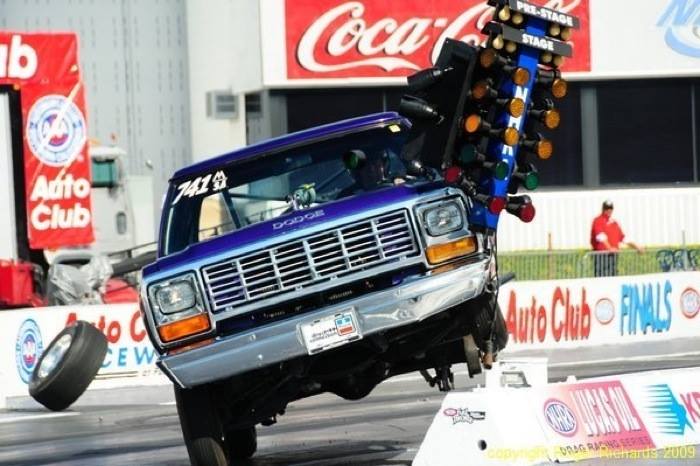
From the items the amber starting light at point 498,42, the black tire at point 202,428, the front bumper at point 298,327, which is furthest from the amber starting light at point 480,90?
the black tire at point 202,428

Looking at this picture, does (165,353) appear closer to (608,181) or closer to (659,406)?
(659,406)

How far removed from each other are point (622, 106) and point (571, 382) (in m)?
23.9

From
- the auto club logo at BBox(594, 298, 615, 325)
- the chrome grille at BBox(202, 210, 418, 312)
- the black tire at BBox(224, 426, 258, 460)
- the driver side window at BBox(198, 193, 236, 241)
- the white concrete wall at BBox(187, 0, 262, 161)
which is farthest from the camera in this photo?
the white concrete wall at BBox(187, 0, 262, 161)

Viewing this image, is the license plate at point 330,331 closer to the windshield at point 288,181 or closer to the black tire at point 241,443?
the windshield at point 288,181

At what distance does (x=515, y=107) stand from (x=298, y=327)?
1.80 metres

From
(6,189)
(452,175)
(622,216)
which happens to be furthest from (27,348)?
(622,216)

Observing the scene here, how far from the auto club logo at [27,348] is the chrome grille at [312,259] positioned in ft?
30.3

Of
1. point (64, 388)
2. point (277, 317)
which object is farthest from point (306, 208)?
point (64, 388)

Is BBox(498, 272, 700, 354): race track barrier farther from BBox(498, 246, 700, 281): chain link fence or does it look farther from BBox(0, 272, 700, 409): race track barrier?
BBox(498, 246, 700, 281): chain link fence

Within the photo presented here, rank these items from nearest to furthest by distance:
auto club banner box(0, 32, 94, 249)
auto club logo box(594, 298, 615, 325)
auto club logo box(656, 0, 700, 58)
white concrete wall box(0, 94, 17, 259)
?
auto club logo box(594, 298, 615, 325), white concrete wall box(0, 94, 17, 259), auto club banner box(0, 32, 94, 249), auto club logo box(656, 0, 700, 58)

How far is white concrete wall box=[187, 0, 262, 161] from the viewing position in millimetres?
32312

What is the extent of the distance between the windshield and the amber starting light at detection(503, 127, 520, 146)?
886 millimetres

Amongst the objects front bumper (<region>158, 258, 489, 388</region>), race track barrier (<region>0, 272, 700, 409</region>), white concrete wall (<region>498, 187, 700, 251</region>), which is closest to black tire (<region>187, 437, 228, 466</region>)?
front bumper (<region>158, 258, 489, 388</region>)

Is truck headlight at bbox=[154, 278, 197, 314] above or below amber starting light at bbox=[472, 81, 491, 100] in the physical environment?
below
